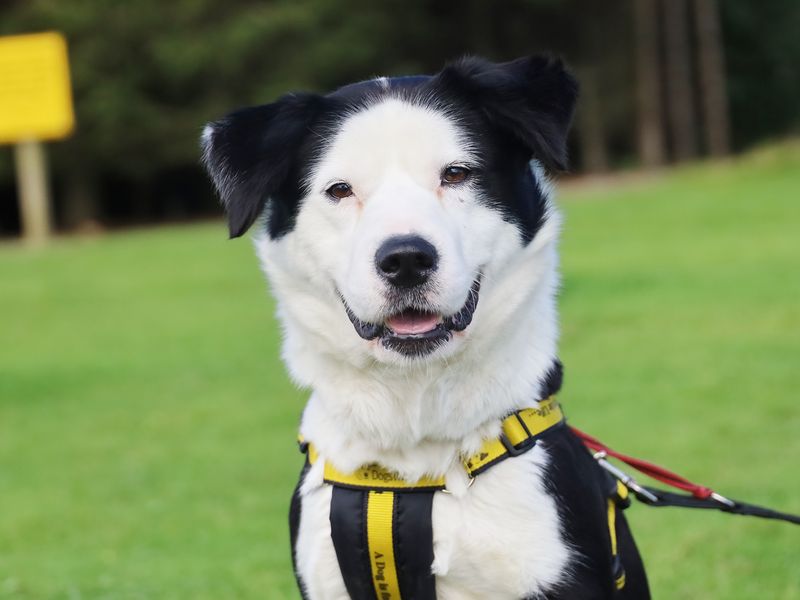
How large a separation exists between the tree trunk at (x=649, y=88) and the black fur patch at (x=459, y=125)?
2686 centimetres

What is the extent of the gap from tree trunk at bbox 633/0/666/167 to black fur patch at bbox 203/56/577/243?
1057 inches

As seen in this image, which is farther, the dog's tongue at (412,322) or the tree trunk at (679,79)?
the tree trunk at (679,79)

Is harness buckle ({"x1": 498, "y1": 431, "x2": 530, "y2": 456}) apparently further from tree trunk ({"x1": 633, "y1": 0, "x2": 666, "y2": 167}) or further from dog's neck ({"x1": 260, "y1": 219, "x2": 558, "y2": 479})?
tree trunk ({"x1": 633, "y1": 0, "x2": 666, "y2": 167})

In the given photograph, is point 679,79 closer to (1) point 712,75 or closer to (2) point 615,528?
(1) point 712,75

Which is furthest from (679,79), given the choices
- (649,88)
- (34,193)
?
(34,193)

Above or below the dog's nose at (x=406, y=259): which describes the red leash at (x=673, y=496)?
below

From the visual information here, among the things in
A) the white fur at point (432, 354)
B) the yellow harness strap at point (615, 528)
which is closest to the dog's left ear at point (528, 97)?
the white fur at point (432, 354)

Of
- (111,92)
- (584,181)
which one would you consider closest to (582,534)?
(584,181)

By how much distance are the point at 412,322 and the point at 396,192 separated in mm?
319

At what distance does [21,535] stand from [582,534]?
4459 millimetres

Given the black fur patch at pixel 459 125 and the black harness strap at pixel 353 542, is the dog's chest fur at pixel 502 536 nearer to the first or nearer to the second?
the black harness strap at pixel 353 542

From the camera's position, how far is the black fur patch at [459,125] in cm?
297

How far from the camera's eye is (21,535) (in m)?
6.46

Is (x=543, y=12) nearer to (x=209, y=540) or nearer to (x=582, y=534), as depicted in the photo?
(x=209, y=540)
